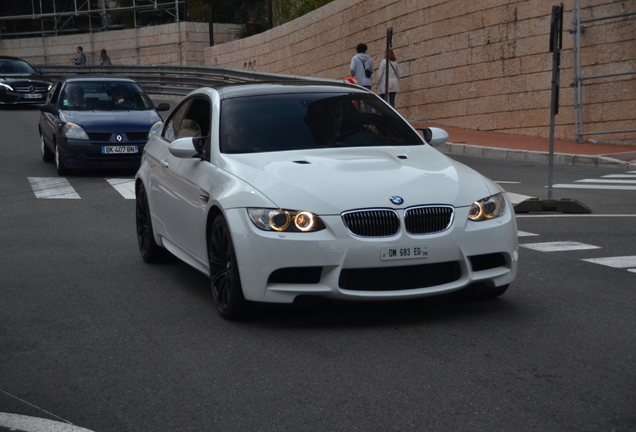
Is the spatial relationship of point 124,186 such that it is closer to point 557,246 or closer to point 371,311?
point 557,246

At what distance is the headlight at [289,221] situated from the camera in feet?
18.5

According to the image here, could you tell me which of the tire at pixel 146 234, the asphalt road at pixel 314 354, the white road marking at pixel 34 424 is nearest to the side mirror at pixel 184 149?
the asphalt road at pixel 314 354

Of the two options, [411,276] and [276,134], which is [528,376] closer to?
[411,276]

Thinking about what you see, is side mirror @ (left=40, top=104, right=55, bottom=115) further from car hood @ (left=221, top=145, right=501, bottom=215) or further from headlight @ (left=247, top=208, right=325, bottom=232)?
headlight @ (left=247, top=208, right=325, bottom=232)

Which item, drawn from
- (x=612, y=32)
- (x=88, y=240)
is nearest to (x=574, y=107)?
(x=612, y=32)

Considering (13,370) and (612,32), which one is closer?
(13,370)

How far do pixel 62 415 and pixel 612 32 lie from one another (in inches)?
667

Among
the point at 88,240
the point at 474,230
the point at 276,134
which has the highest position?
the point at 276,134

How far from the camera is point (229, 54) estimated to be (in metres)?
44.3

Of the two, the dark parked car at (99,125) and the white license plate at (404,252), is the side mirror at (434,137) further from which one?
the dark parked car at (99,125)

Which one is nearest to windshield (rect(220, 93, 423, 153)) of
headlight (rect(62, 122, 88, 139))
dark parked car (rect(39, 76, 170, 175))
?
dark parked car (rect(39, 76, 170, 175))

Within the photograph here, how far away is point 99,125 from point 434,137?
29.9 feet

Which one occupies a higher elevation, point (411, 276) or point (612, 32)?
point (612, 32)

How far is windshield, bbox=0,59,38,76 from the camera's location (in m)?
31.8
